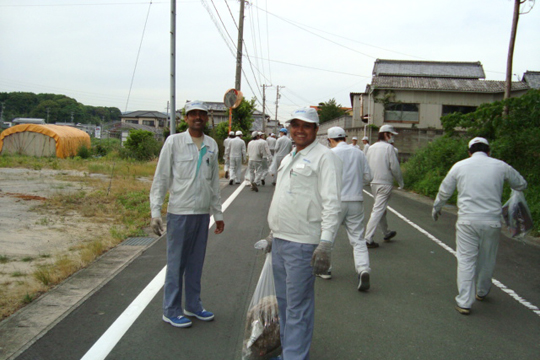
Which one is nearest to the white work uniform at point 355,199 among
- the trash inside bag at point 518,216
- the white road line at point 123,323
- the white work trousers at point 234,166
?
the trash inside bag at point 518,216

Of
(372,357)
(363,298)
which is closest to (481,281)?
(363,298)

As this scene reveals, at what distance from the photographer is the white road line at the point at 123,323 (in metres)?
3.79

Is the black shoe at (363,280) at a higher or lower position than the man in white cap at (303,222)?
lower

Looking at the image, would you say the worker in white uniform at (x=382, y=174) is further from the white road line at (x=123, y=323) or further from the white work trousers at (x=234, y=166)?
the white work trousers at (x=234, y=166)

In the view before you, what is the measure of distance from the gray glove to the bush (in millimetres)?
25051

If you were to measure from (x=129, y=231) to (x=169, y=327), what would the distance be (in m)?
4.46

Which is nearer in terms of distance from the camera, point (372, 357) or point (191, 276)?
point (372, 357)

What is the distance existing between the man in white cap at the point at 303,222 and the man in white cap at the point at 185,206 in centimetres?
113

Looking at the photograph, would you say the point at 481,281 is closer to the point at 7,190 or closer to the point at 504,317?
the point at 504,317

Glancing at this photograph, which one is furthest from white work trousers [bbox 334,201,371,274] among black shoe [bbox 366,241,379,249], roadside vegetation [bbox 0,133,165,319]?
Result: roadside vegetation [bbox 0,133,165,319]

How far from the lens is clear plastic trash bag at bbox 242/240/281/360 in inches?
141

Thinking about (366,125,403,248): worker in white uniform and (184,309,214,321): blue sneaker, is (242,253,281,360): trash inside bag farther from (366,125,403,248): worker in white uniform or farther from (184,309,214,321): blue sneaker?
(366,125,403,248): worker in white uniform

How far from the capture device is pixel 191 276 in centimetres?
448

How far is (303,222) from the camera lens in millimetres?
3350
